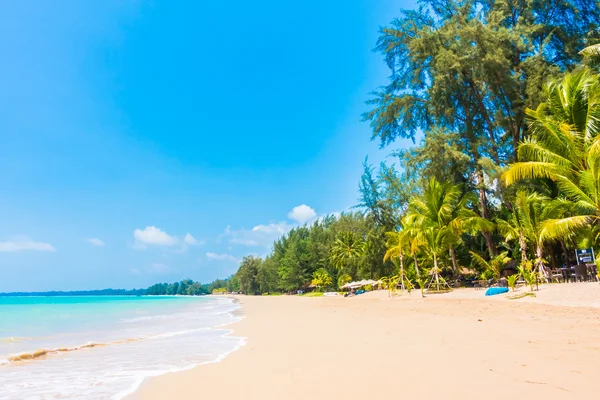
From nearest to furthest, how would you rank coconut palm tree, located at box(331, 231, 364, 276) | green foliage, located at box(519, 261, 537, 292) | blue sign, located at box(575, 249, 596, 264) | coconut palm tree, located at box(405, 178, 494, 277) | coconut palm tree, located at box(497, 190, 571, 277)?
green foliage, located at box(519, 261, 537, 292)
blue sign, located at box(575, 249, 596, 264)
coconut palm tree, located at box(497, 190, 571, 277)
coconut palm tree, located at box(405, 178, 494, 277)
coconut palm tree, located at box(331, 231, 364, 276)

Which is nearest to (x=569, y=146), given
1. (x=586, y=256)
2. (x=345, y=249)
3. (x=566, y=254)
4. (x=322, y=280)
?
(x=586, y=256)

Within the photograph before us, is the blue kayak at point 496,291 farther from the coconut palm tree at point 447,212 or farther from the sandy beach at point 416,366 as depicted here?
the sandy beach at point 416,366

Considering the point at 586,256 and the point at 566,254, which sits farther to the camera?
the point at 566,254

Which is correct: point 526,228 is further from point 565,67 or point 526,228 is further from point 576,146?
point 565,67

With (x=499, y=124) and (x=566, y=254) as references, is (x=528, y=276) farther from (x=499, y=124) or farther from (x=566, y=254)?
(x=499, y=124)

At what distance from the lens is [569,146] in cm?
1296

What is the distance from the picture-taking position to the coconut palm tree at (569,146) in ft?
40.2

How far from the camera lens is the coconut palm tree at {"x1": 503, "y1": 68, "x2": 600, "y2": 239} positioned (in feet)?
40.2

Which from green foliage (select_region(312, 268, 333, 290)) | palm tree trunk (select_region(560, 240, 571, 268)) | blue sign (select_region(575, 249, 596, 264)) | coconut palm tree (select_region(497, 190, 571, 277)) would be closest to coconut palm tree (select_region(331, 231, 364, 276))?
green foliage (select_region(312, 268, 333, 290))

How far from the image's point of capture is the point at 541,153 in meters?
14.1

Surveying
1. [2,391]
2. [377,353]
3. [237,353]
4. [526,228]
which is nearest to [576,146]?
[526,228]

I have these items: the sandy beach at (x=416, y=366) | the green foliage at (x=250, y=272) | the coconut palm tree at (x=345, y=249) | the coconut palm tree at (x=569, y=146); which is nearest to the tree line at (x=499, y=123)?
the coconut palm tree at (x=569, y=146)

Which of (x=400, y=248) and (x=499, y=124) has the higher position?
(x=499, y=124)

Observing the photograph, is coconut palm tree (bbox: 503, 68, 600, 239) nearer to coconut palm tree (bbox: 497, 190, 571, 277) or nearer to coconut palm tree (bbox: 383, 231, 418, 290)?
coconut palm tree (bbox: 497, 190, 571, 277)
